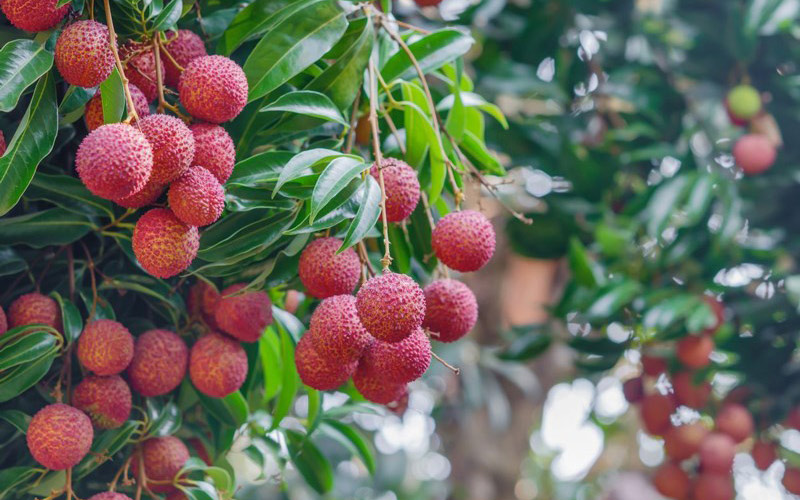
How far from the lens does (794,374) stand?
1828mm

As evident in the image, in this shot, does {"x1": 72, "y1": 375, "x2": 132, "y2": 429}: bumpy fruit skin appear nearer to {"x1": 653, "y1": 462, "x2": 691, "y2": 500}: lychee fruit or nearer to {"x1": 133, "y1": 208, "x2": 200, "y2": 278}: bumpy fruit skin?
{"x1": 133, "y1": 208, "x2": 200, "y2": 278}: bumpy fruit skin

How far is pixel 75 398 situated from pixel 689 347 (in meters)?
1.33

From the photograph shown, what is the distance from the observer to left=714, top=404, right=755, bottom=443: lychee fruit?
1.81 m

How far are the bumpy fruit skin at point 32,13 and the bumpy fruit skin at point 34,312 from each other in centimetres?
27

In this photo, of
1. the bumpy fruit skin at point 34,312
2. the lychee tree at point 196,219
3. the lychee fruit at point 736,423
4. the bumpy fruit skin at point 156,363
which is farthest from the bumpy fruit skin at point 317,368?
the lychee fruit at point 736,423

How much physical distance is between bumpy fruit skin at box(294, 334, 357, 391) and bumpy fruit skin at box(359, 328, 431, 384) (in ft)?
0.13

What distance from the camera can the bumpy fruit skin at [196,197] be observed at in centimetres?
72

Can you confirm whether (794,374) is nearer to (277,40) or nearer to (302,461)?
(302,461)

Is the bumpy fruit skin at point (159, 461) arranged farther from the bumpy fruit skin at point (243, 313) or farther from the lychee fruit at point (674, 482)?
the lychee fruit at point (674, 482)

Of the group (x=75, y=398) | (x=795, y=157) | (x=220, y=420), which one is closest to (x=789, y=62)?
(x=795, y=157)

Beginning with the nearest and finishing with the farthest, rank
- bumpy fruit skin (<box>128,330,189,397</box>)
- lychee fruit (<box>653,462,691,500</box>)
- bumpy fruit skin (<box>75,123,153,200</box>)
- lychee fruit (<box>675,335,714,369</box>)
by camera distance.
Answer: bumpy fruit skin (<box>75,123,153,200</box>)
bumpy fruit skin (<box>128,330,189,397</box>)
lychee fruit (<box>675,335,714,369</box>)
lychee fruit (<box>653,462,691,500</box>)

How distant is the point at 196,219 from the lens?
28.4 inches

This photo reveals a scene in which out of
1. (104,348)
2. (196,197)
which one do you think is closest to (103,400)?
(104,348)

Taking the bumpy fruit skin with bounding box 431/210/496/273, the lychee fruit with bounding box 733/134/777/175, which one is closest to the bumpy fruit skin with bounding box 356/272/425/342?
the bumpy fruit skin with bounding box 431/210/496/273
